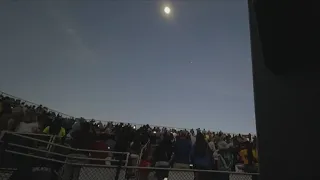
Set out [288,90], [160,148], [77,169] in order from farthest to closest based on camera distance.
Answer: [160,148] < [77,169] < [288,90]

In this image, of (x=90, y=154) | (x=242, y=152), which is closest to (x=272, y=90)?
(x=90, y=154)

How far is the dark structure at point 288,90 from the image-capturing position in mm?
1702

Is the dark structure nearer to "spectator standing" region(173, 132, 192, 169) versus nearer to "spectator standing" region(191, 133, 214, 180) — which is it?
"spectator standing" region(191, 133, 214, 180)

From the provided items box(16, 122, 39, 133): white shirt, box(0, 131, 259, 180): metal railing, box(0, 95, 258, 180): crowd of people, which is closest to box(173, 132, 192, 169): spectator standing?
box(0, 95, 258, 180): crowd of people

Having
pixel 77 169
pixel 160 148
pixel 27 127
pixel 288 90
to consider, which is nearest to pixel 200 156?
pixel 160 148

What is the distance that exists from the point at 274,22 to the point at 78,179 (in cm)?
521

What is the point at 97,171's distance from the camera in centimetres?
561

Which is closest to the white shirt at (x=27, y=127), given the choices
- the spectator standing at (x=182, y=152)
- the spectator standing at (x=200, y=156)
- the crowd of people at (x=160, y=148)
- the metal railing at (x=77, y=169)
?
the crowd of people at (x=160, y=148)

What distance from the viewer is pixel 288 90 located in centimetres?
209

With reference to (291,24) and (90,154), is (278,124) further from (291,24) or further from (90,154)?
(90,154)

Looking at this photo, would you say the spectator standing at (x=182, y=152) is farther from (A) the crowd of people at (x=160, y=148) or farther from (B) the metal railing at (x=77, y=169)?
(B) the metal railing at (x=77, y=169)

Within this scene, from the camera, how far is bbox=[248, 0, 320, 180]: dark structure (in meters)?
1.70

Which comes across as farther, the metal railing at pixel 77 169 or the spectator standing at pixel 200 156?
the spectator standing at pixel 200 156

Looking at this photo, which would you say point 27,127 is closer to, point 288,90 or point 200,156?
point 200,156
